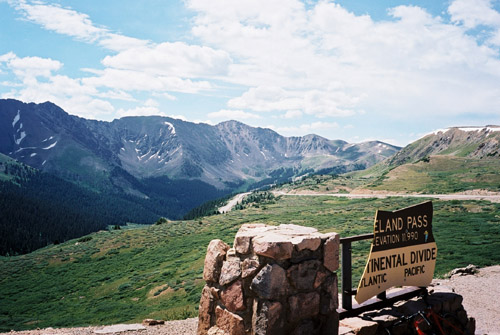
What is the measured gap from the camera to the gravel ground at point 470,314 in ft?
43.5

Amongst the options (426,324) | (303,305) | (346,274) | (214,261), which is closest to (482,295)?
(426,324)

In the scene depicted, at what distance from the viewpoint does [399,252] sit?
9648 mm

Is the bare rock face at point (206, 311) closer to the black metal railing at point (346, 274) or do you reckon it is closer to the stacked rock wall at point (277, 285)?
the stacked rock wall at point (277, 285)

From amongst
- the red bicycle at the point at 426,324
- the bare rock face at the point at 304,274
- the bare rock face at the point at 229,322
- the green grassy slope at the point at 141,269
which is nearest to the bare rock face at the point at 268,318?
the bare rock face at the point at 229,322

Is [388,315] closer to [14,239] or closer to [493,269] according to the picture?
[493,269]

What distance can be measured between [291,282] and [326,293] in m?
1.04

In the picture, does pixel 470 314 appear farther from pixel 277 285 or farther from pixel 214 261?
pixel 214 261

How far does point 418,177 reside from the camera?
307ft

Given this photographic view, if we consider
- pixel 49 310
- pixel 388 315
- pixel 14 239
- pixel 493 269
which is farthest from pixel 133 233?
pixel 14 239

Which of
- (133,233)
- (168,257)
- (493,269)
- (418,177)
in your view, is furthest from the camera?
(418,177)

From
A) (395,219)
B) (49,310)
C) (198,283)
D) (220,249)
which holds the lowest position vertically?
(49,310)

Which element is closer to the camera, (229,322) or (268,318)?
(268,318)

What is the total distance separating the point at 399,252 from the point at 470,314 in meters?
7.03

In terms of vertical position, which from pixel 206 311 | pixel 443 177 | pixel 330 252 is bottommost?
pixel 206 311
